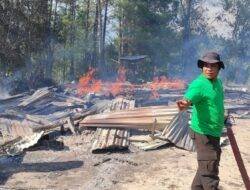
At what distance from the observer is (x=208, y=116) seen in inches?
219

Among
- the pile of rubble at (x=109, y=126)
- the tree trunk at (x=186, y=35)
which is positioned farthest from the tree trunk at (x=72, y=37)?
the pile of rubble at (x=109, y=126)

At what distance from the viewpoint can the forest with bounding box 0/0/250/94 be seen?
27812mm

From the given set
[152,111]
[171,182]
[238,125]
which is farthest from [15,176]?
[238,125]

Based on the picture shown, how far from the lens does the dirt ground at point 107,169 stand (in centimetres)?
776

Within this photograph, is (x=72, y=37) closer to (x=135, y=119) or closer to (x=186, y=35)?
(x=186, y=35)

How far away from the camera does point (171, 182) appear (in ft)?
25.9

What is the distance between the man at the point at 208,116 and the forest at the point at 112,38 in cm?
2241

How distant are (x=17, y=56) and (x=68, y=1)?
15639 millimetres

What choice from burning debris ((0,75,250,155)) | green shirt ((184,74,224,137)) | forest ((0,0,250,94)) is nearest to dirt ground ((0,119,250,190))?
burning debris ((0,75,250,155))

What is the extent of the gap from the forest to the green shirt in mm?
22411

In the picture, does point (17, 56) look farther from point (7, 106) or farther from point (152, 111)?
point (152, 111)

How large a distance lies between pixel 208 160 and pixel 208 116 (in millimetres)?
617

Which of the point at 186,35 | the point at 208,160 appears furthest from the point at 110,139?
the point at 186,35

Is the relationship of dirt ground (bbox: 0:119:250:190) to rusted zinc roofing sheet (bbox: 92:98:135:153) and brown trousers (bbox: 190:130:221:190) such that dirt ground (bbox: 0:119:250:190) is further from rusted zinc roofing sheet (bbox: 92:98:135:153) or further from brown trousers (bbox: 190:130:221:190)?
brown trousers (bbox: 190:130:221:190)
